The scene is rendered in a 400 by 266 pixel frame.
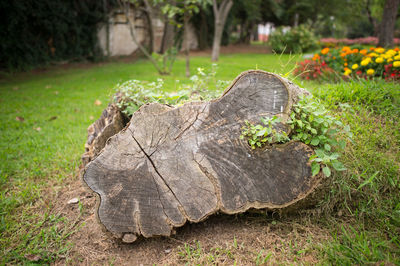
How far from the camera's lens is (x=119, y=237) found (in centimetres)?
199

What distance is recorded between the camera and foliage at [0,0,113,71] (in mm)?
8055

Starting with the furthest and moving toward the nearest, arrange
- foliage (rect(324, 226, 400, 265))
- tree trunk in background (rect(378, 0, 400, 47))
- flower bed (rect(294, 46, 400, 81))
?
A: tree trunk in background (rect(378, 0, 400, 47))
flower bed (rect(294, 46, 400, 81))
foliage (rect(324, 226, 400, 265))

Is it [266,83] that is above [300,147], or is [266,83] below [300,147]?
above

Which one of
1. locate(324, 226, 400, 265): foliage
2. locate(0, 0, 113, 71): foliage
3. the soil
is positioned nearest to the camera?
locate(324, 226, 400, 265): foliage

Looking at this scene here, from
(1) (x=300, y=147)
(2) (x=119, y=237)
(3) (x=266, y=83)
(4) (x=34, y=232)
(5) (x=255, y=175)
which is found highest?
(3) (x=266, y=83)

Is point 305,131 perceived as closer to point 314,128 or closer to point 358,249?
point 314,128

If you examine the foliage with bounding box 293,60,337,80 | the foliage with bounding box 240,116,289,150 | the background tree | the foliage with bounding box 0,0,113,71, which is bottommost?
the foliage with bounding box 240,116,289,150

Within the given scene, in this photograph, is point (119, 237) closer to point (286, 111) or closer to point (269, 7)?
point (286, 111)

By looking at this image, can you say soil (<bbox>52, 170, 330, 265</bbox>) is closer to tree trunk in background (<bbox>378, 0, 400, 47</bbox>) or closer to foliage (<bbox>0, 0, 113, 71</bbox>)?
tree trunk in background (<bbox>378, 0, 400, 47</bbox>)

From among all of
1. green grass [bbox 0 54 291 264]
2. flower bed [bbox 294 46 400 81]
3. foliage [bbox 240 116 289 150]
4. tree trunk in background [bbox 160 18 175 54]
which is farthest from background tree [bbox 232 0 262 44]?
foliage [bbox 240 116 289 150]

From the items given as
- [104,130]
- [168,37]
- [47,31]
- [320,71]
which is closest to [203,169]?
[104,130]

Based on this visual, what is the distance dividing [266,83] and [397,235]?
1374 mm

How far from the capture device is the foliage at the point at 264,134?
183 cm

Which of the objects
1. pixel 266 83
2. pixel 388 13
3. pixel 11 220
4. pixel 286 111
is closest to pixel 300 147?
pixel 286 111
